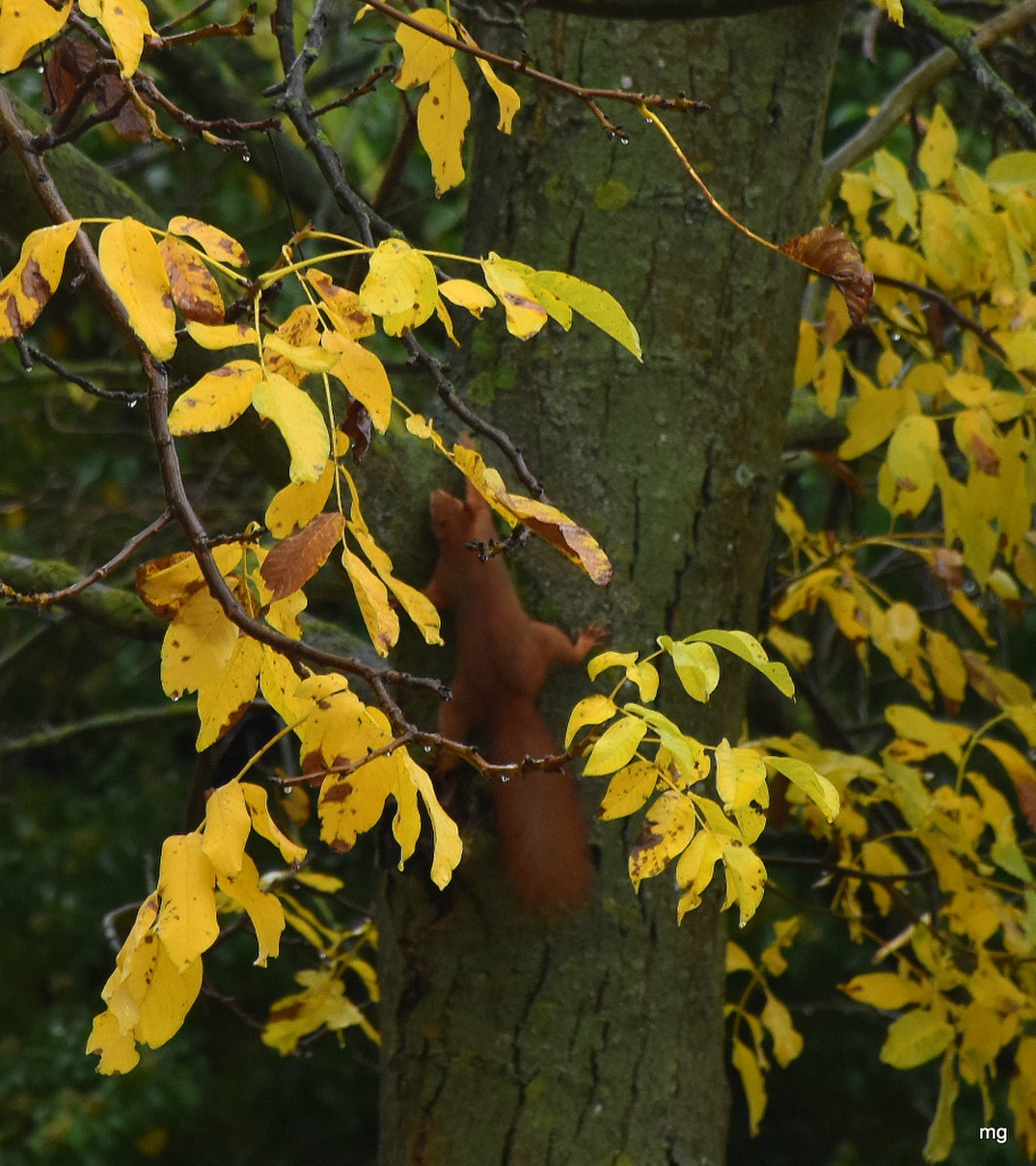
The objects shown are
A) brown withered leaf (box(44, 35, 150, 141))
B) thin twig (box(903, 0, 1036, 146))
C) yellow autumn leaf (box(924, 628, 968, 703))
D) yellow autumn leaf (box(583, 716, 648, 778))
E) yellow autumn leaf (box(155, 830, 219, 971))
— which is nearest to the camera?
yellow autumn leaf (box(155, 830, 219, 971))

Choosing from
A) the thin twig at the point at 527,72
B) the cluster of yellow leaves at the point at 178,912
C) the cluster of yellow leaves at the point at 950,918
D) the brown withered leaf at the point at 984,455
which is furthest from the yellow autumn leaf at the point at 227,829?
the brown withered leaf at the point at 984,455

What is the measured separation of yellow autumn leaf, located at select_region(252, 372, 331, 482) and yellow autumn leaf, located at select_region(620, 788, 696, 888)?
41cm

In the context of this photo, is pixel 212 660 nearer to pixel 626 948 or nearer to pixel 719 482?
pixel 626 948

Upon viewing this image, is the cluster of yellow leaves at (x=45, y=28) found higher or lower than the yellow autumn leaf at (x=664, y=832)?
higher

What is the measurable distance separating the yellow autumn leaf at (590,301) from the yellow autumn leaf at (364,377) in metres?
0.13

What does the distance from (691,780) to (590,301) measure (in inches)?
13.4

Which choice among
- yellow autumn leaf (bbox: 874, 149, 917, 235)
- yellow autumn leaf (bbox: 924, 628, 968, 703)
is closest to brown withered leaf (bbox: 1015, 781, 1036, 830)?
yellow autumn leaf (bbox: 924, 628, 968, 703)

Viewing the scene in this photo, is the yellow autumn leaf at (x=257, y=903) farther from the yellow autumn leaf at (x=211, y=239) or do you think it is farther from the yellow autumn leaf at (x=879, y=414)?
the yellow autumn leaf at (x=879, y=414)

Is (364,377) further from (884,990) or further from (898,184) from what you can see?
(884,990)

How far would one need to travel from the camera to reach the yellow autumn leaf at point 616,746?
933 millimetres

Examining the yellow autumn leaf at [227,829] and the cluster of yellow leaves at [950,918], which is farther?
the cluster of yellow leaves at [950,918]

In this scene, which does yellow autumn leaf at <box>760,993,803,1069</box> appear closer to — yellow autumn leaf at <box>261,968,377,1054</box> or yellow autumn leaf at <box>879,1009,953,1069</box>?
yellow autumn leaf at <box>879,1009,953,1069</box>

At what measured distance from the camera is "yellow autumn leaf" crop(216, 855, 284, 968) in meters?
0.88

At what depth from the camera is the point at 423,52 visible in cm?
118
